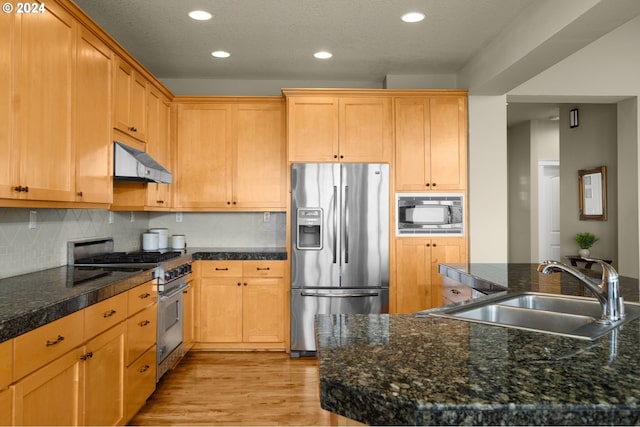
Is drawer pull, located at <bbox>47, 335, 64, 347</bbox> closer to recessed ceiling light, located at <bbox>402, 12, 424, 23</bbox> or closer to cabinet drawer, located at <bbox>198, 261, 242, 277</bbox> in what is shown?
cabinet drawer, located at <bbox>198, 261, 242, 277</bbox>

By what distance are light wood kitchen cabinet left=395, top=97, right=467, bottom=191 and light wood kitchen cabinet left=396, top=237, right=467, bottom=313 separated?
1.64 ft

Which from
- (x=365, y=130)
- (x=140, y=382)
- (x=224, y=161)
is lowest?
(x=140, y=382)

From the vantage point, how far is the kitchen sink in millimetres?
1713

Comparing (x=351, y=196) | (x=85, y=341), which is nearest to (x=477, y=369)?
(x=85, y=341)

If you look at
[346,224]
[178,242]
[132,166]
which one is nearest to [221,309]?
[178,242]

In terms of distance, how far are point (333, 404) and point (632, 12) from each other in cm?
261

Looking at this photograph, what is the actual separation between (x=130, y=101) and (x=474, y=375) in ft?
10.6

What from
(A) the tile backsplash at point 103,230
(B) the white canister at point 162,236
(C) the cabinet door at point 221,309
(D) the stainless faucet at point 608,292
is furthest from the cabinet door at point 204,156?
(D) the stainless faucet at point 608,292

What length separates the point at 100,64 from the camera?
2943 millimetres

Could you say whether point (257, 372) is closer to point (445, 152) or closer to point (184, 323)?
point (184, 323)

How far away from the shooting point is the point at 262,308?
14.2ft

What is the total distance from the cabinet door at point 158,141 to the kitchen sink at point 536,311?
290 centimetres

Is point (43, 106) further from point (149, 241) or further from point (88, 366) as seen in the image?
point (149, 241)

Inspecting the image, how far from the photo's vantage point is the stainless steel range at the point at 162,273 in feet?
10.3
